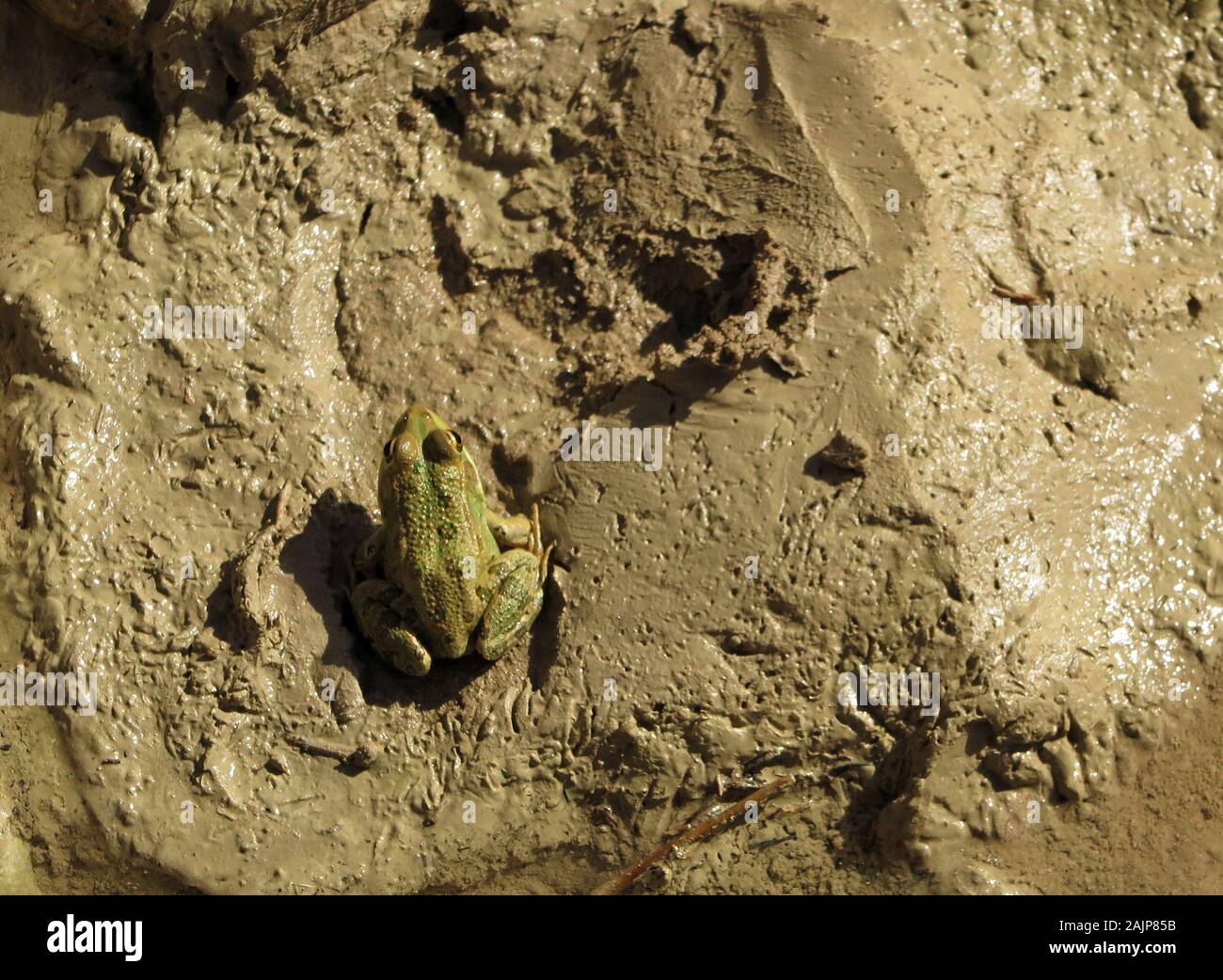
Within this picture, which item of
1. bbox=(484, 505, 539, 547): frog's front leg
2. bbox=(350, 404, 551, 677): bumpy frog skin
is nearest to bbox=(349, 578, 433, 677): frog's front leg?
bbox=(350, 404, 551, 677): bumpy frog skin

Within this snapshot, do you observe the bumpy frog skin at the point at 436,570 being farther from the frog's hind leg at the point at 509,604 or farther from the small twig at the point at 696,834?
the small twig at the point at 696,834

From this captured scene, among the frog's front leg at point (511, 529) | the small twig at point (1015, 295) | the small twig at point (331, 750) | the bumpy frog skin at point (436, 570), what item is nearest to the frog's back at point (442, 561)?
the bumpy frog skin at point (436, 570)

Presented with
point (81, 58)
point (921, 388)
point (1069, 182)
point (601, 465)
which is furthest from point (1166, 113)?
point (81, 58)

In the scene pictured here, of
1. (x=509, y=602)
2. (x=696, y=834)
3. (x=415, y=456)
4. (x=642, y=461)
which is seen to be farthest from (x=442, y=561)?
(x=696, y=834)

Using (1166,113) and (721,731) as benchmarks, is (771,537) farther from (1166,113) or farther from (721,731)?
(1166,113)

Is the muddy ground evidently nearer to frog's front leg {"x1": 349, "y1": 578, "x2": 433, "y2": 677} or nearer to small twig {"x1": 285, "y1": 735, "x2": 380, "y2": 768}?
small twig {"x1": 285, "y1": 735, "x2": 380, "y2": 768}
